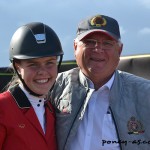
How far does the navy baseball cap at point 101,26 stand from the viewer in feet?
10.6

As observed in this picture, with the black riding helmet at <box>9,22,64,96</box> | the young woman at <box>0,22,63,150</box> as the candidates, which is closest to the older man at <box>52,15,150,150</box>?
the young woman at <box>0,22,63,150</box>

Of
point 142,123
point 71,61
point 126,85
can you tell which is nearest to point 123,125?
point 142,123

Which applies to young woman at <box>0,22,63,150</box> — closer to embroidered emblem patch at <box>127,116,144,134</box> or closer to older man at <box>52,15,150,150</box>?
older man at <box>52,15,150,150</box>

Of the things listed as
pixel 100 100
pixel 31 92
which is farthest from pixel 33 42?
pixel 100 100

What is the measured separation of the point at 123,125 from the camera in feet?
10.2

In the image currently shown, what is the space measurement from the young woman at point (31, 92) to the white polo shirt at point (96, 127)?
0.72 ft

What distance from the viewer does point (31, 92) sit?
292cm

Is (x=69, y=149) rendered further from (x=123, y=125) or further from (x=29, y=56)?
(x=29, y=56)

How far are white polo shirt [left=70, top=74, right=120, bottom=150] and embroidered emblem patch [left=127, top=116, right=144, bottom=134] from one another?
118 mm

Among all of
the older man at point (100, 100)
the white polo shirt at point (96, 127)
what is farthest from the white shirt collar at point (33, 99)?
the white polo shirt at point (96, 127)

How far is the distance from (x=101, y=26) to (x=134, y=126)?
0.80m

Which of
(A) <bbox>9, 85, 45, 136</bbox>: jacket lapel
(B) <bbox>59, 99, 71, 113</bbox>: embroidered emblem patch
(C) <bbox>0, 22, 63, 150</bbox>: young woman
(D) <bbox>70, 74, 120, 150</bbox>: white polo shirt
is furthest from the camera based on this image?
(B) <bbox>59, 99, 71, 113</bbox>: embroidered emblem patch

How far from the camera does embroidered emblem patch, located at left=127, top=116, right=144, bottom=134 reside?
3111mm

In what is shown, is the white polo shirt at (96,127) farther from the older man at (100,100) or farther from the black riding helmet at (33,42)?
the black riding helmet at (33,42)
